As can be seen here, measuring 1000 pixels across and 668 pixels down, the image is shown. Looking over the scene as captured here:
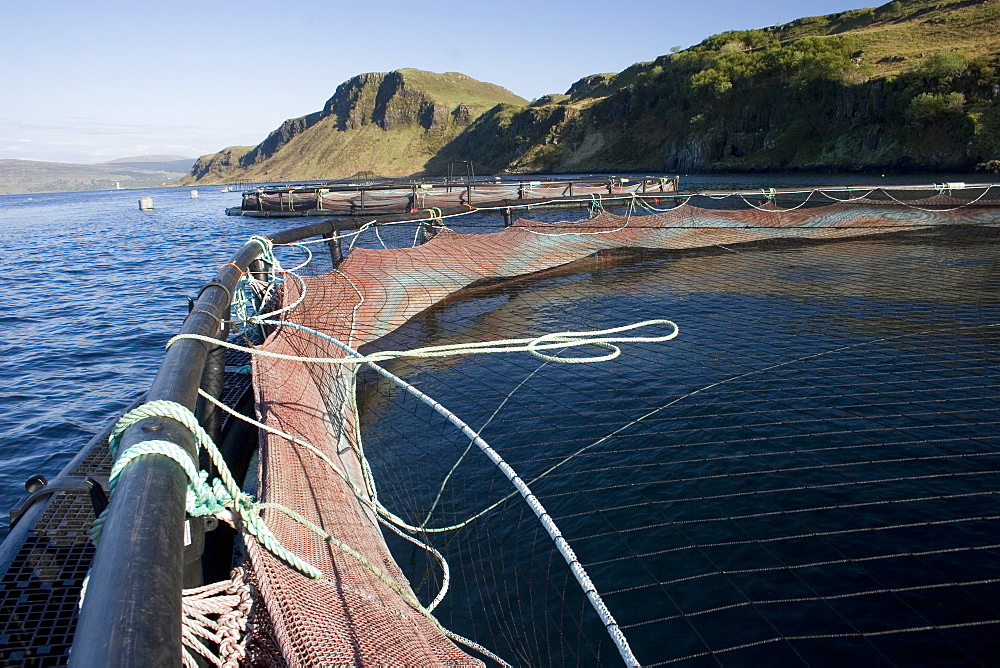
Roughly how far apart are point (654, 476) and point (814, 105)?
78116 mm

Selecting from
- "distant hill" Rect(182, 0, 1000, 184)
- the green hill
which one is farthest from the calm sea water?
the green hill

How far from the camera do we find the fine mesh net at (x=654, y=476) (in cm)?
391

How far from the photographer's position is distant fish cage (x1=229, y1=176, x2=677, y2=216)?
3388 centimetres

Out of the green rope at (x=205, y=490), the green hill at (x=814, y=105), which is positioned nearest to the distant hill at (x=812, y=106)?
the green hill at (x=814, y=105)

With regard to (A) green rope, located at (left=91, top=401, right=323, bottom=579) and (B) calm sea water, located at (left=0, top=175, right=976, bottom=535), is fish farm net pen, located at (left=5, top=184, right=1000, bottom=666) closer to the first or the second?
(A) green rope, located at (left=91, top=401, right=323, bottom=579)

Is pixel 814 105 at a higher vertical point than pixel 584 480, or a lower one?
higher

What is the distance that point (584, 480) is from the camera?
642 cm

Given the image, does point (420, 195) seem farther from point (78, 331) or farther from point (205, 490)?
point (205, 490)

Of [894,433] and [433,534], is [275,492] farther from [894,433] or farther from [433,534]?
[894,433]

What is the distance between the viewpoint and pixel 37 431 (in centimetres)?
926

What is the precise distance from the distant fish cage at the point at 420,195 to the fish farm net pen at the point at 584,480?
22.8 metres

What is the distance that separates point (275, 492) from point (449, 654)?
1.09 meters

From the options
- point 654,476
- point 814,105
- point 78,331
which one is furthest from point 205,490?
point 814,105

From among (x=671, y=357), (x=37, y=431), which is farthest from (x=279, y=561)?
(x=37, y=431)
